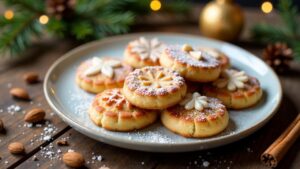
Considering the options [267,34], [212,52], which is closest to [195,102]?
[212,52]

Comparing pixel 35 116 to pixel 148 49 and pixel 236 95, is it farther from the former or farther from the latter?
pixel 236 95

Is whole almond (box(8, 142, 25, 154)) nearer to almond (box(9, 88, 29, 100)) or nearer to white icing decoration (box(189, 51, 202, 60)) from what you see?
almond (box(9, 88, 29, 100))

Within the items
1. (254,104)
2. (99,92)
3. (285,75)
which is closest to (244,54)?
(285,75)

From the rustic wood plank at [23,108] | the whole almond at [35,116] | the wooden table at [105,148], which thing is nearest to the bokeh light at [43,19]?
the rustic wood plank at [23,108]

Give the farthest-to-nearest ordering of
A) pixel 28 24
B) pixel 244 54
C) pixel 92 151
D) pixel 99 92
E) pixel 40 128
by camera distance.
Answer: pixel 28 24 → pixel 244 54 → pixel 99 92 → pixel 40 128 → pixel 92 151

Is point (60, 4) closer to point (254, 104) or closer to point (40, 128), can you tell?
point (40, 128)

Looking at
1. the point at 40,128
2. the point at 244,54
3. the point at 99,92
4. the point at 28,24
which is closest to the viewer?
the point at 40,128

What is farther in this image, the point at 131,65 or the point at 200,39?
the point at 200,39

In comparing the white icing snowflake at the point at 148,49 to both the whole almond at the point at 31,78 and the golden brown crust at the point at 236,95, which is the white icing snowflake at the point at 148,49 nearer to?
the golden brown crust at the point at 236,95
